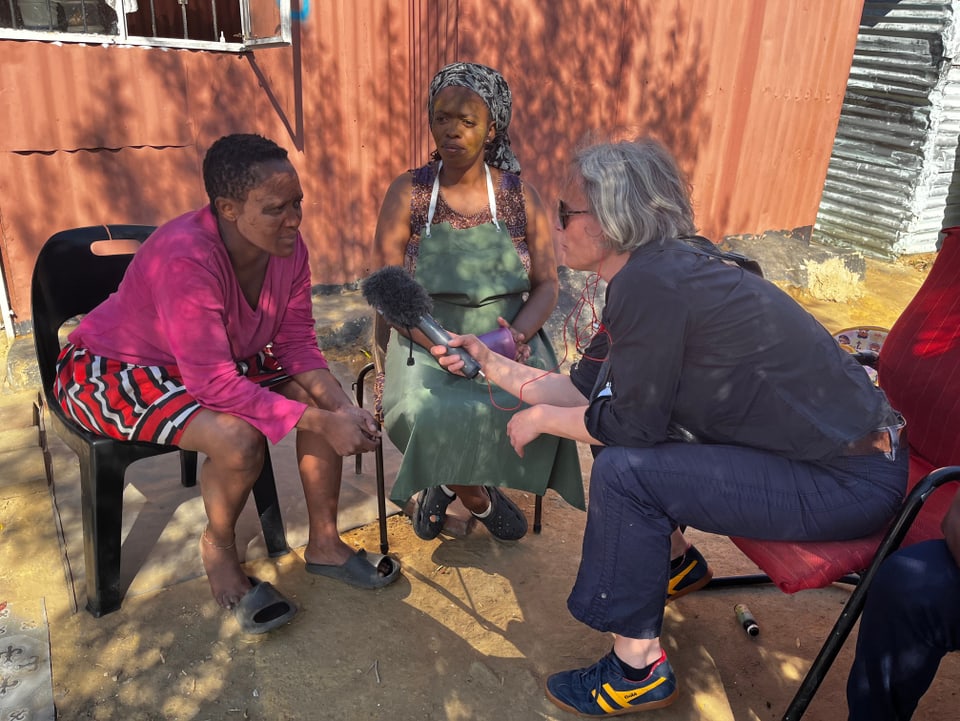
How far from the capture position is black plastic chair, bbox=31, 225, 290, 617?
2.49m

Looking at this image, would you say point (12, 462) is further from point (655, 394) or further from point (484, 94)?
point (655, 394)

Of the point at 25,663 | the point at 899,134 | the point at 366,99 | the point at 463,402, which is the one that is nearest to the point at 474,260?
the point at 463,402

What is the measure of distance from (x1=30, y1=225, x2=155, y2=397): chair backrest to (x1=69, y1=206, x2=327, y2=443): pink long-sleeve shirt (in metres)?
0.13

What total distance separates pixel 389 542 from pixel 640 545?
136 centimetres

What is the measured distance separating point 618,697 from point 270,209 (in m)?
1.91

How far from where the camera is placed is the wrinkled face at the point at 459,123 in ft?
9.79

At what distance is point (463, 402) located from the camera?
8.98ft

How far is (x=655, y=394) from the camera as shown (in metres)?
2.07

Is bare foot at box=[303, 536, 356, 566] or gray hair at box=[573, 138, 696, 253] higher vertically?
gray hair at box=[573, 138, 696, 253]

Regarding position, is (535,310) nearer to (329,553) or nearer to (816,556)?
(329,553)

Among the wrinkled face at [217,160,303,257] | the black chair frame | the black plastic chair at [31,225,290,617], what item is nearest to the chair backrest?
the black plastic chair at [31,225,290,617]

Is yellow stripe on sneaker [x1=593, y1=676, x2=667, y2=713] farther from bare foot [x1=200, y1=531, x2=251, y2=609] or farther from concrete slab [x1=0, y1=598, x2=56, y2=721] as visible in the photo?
concrete slab [x1=0, y1=598, x2=56, y2=721]

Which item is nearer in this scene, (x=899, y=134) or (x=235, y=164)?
(x=235, y=164)

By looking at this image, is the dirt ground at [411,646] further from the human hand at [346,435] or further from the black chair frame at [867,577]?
the human hand at [346,435]
